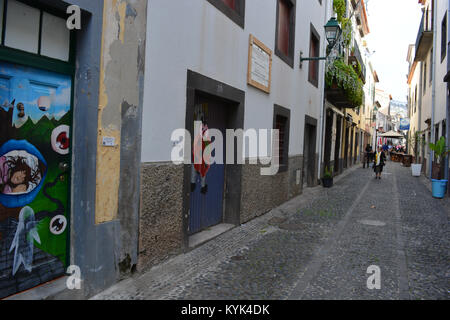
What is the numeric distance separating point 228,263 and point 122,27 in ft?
10.4

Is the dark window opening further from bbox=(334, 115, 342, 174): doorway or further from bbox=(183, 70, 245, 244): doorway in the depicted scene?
bbox=(334, 115, 342, 174): doorway

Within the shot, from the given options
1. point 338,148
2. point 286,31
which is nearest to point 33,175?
point 286,31

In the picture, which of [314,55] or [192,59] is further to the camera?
[314,55]

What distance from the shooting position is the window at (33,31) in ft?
9.98

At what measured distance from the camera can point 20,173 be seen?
3.21 meters

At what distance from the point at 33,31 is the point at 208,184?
3.77 meters

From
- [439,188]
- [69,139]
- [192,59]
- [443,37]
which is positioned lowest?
[439,188]

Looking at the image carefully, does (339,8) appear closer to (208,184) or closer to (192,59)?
(208,184)

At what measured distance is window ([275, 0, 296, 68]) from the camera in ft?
30.6

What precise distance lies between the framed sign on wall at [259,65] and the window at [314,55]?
4522 millimetres

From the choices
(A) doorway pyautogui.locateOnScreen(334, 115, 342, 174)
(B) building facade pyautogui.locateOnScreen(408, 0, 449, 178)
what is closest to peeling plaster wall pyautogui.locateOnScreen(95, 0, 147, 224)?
(B) building facade pyautogui.locateOnScreen(408, 0, 449, 178)

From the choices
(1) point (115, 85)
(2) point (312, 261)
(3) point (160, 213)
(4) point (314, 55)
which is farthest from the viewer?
(4) point (314, 55)

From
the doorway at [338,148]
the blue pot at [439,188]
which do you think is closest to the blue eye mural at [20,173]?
the blue pot at [439,188]

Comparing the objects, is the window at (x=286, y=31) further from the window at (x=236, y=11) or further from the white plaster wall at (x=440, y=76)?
the white plaster wall at (x=440, y=76)
